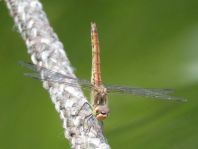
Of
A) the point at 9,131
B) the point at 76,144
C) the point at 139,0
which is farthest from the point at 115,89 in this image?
the point at 139,0

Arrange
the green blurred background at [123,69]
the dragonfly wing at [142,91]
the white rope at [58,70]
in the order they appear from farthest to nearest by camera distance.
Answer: the green blurred background at [123,69]
the dragonfly wing at [142,91]
the white rope at [58,70]

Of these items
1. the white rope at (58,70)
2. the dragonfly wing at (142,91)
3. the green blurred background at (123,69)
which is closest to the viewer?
the white rope at (58,70)

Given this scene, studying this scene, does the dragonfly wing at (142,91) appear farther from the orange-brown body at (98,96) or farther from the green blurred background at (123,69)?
the green blurred background at (123,69)

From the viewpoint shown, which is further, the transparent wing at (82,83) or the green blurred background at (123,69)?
the green blurred background at (123,69)

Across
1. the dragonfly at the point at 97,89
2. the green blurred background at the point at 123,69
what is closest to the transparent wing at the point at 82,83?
the dragonfly at the point at 97,89

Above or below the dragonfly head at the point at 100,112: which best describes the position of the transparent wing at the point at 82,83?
above

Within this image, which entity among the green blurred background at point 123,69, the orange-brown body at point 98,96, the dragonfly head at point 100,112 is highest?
the green blurred background at point 123,69

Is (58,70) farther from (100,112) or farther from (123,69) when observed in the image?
(123,69)

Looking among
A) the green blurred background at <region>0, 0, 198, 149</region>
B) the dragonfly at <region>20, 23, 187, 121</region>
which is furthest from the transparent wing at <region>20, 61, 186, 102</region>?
the green blurred background at <region>0, 0, 198, 149</region>

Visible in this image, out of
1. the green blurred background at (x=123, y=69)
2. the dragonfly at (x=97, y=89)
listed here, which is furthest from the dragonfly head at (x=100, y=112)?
the green blurred background at (x=123, y=69)
